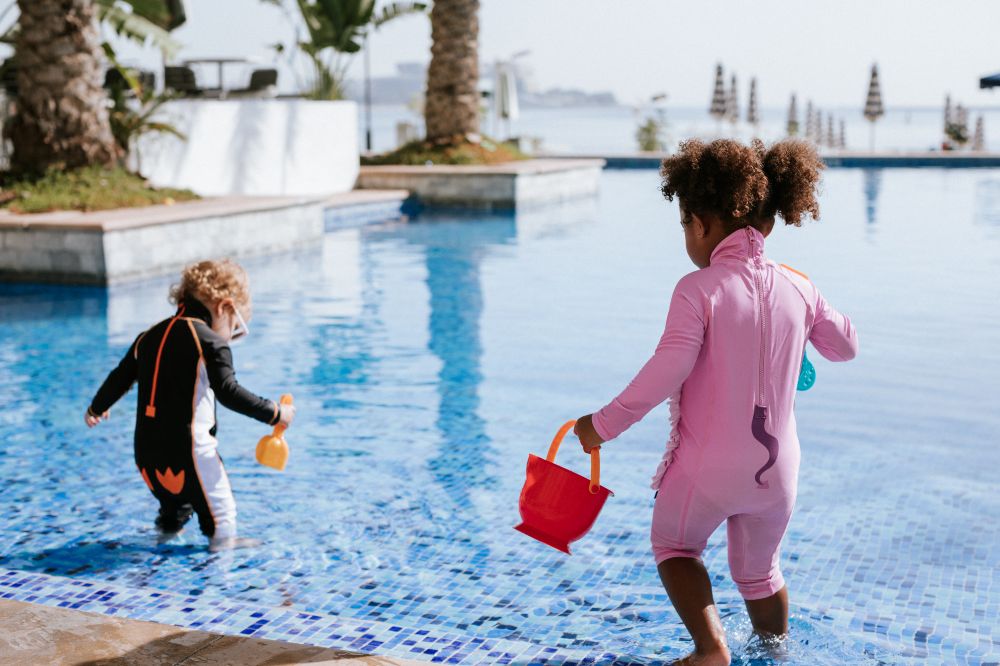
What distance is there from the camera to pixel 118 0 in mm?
13797

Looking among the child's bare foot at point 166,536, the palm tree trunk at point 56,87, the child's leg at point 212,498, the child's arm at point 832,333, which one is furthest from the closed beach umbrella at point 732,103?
the child's arm at point 832,333

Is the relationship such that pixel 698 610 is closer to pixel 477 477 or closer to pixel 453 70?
pixel 477 477

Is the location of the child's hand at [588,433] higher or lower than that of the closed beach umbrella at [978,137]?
lower

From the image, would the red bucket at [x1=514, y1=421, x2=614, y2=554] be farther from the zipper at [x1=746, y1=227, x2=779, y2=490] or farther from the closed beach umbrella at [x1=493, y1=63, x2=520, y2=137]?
the closed beach umbrella at [x1=493, y1=63, x2=520, y2=137]

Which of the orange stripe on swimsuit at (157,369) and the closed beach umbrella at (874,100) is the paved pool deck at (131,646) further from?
the closed beach umbrella at (874,100)

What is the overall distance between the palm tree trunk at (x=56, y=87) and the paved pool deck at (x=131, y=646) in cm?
1009

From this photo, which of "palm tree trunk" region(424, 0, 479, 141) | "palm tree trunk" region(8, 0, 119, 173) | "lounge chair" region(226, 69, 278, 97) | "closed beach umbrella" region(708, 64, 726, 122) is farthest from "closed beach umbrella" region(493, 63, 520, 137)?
"palm tree trunk" region(8, 0, 119, 173)

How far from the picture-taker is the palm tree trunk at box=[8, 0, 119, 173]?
39.5ft

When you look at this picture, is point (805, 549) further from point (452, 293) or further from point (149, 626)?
point (452, 293)

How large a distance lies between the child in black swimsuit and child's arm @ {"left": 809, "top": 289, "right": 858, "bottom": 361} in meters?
1.84

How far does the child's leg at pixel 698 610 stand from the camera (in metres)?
2.88

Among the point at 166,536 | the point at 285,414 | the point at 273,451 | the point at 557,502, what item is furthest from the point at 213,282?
the point at 557,502

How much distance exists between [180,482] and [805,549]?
7.81 ft

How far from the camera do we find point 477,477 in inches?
215
